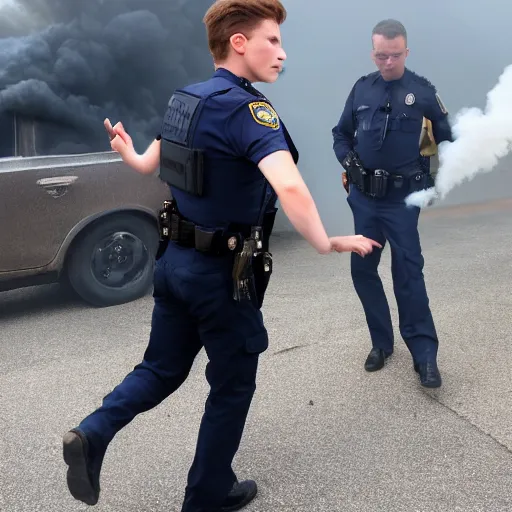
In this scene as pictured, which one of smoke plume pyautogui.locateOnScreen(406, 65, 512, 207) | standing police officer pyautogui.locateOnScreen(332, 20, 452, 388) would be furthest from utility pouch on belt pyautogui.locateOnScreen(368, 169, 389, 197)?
smoke plume pyautogui.locateOnScreen(406, 65, 512, 207)

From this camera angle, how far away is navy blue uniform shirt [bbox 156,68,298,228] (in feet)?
6.86

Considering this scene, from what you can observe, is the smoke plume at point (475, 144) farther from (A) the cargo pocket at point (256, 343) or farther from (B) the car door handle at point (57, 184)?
(B) the car door handle at point (57, 184)

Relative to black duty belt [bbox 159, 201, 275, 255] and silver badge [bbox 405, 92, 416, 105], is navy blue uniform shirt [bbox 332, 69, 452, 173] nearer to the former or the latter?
silver badge [bbox 405, 92, 416, 105]

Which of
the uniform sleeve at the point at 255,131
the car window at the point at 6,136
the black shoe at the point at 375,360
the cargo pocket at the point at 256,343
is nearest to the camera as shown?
the uniform sleeve at the point at 255,131

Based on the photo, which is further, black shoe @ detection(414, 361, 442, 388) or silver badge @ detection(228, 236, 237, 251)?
black shoe @ detection(414, 361, 442, 388)

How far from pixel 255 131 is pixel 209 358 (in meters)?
0.77

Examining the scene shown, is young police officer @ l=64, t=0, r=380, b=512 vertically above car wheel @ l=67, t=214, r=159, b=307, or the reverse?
young police officer @ l=64, t=0, r=380, b=512

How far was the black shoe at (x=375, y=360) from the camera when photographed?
380 cm

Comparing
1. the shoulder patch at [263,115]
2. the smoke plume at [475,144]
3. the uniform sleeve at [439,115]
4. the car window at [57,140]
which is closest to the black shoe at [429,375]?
the smoke plume at [475,144]

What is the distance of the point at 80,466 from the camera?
7.45ft

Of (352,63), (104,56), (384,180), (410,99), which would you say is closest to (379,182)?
(384,180)

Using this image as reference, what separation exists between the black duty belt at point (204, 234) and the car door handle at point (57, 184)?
103 inches

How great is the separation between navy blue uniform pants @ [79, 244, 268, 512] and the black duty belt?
0.12 ft

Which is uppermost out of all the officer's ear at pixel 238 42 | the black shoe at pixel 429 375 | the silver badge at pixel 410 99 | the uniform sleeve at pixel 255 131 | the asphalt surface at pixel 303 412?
the officer's ear at pixel 238 42
